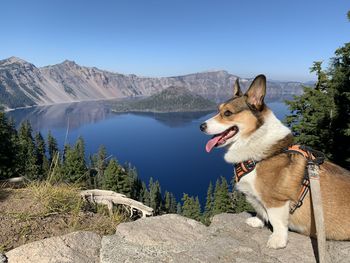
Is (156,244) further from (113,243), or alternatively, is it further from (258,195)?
(258,195)

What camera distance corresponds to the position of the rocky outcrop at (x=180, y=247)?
438 centimetres

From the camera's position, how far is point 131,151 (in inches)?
7323

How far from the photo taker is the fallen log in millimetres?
8242

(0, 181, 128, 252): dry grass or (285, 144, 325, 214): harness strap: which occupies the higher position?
(285, 144, 325, 214): harness strap

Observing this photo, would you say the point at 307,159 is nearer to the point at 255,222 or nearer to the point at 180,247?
the point at 255,222

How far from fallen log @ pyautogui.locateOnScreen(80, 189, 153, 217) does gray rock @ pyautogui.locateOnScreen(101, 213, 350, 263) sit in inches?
100

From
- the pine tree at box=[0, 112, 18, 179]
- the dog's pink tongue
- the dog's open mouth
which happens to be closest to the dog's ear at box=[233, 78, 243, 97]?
the dog's open mouth

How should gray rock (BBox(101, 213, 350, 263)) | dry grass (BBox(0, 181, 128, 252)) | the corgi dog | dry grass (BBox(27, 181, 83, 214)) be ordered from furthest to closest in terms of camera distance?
dry grass (BBox(27, 181, 83, 214)) < dry grass (BBox(0, 181, 128, 252)) < the corgi dog < gray rock (BBox(101, 213, 350, 263))

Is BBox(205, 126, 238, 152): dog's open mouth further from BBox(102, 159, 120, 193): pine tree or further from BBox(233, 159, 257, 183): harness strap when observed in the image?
BBox(102, 159, 120, 193): pine tree

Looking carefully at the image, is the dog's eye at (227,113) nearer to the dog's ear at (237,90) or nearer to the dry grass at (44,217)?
the dog's ear at (237,90)

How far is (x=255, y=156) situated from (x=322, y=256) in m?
1.72

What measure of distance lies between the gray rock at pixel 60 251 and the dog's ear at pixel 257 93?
3.36m

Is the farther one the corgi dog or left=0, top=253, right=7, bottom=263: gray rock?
the corgi dog

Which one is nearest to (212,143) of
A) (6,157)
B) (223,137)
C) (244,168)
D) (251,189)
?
(223,137)
